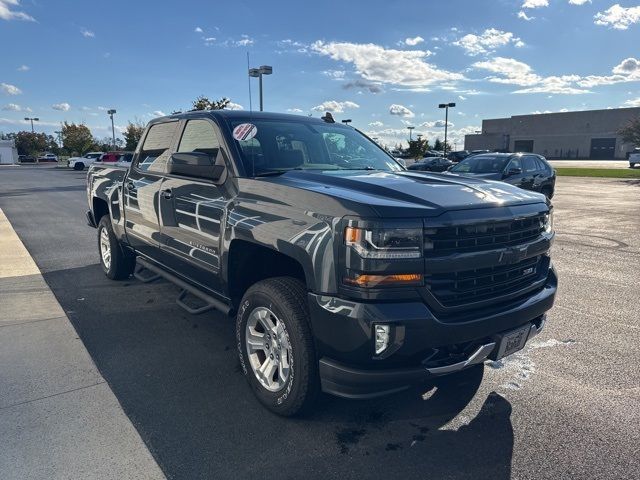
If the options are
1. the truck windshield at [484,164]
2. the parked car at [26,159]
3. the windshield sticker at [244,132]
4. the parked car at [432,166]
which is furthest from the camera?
the parked car at [26,159]

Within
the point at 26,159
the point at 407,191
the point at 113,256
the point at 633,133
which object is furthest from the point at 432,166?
the point at 26,159

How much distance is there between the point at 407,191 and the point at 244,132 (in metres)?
1.44

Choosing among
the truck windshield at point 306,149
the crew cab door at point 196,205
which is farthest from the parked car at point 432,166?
the crew cab door at point 196,205

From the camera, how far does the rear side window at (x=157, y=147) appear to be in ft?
15.0

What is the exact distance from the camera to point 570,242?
8.80 m

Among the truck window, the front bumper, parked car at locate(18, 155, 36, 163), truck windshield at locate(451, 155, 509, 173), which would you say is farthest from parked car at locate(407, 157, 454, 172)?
parked car at locate(18, 155, 36, 163)

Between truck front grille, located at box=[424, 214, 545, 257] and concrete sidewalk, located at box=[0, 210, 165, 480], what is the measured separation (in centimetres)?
190

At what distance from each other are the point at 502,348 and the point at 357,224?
1204 millimetres

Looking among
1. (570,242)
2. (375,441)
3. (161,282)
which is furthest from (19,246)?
(570,242)

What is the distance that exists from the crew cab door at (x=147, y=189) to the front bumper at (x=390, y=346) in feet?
8.27

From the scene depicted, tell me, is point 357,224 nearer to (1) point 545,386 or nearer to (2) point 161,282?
A: (1) point 545,386

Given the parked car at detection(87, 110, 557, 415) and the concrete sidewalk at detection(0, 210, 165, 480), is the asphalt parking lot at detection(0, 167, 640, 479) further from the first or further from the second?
the parked car at detection(87, 110, 557, 415)

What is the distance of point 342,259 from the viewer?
2510 millimetres

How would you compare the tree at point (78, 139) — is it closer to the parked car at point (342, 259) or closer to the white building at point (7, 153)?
the white building at point (7, 153)
